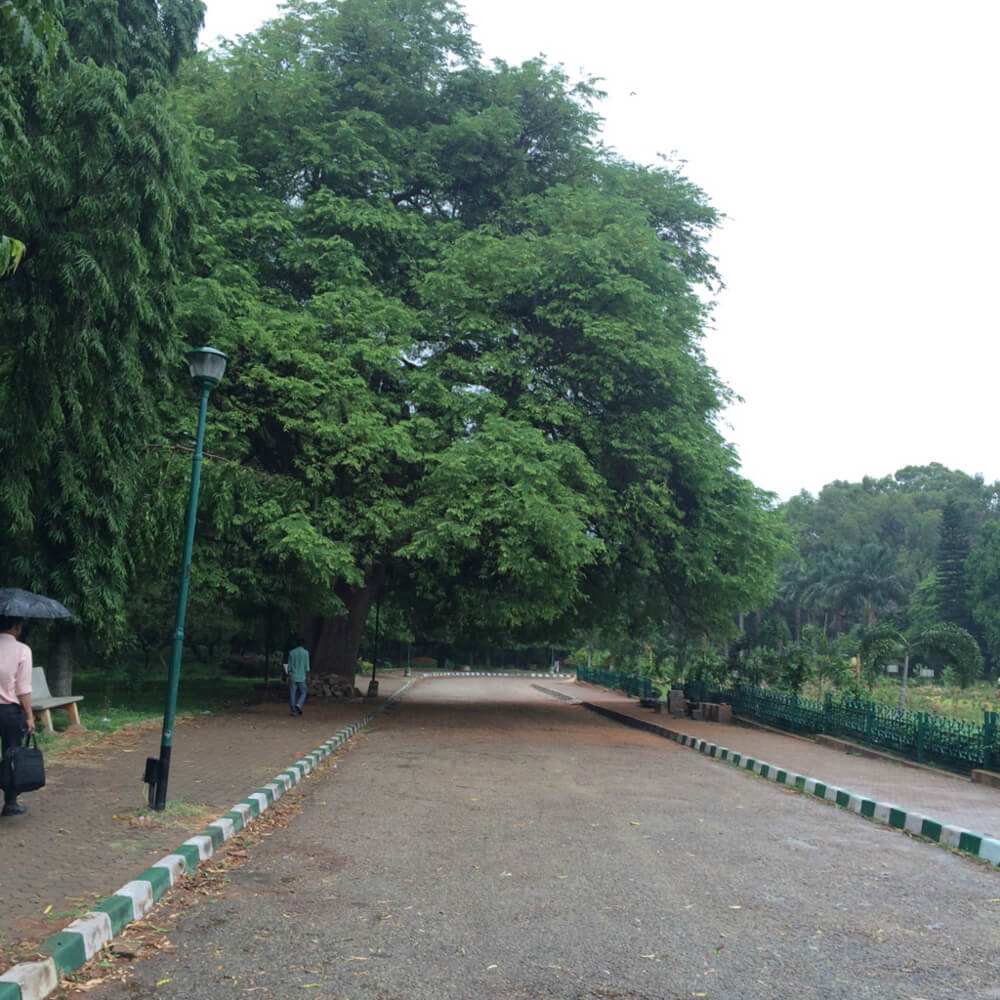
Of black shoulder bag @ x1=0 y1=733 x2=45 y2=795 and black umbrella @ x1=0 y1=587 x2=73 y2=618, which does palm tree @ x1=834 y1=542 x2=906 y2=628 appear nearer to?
black umbrella @ x1=0 y1=587 x2=73 y2=618

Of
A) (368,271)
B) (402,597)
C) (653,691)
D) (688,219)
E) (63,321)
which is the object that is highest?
(688,219)

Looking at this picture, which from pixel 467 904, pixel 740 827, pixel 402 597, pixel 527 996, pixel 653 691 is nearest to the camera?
pixel 527 996

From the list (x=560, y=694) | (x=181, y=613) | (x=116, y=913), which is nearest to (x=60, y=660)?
(x=181, y=613)

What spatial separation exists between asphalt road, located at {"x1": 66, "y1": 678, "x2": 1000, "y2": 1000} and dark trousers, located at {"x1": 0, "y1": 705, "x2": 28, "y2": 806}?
1966 millimetres

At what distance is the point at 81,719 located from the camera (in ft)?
47.8

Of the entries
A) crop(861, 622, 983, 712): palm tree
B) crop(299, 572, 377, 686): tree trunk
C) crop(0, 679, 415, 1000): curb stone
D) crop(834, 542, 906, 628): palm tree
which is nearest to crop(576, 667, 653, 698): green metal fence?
crop(861, 622, 983, 712): palm tree

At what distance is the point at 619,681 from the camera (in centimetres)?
3975

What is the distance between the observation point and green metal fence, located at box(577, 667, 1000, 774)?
1261cm

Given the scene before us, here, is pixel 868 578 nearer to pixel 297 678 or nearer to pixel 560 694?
pixel 560 694

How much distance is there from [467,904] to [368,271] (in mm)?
16085

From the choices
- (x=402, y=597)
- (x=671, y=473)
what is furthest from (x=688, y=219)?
(x=402, y=597)

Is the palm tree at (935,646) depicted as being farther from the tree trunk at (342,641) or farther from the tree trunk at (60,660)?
the tree trunk at (60,660)

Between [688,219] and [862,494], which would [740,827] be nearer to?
[688,219]

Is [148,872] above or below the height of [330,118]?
below
